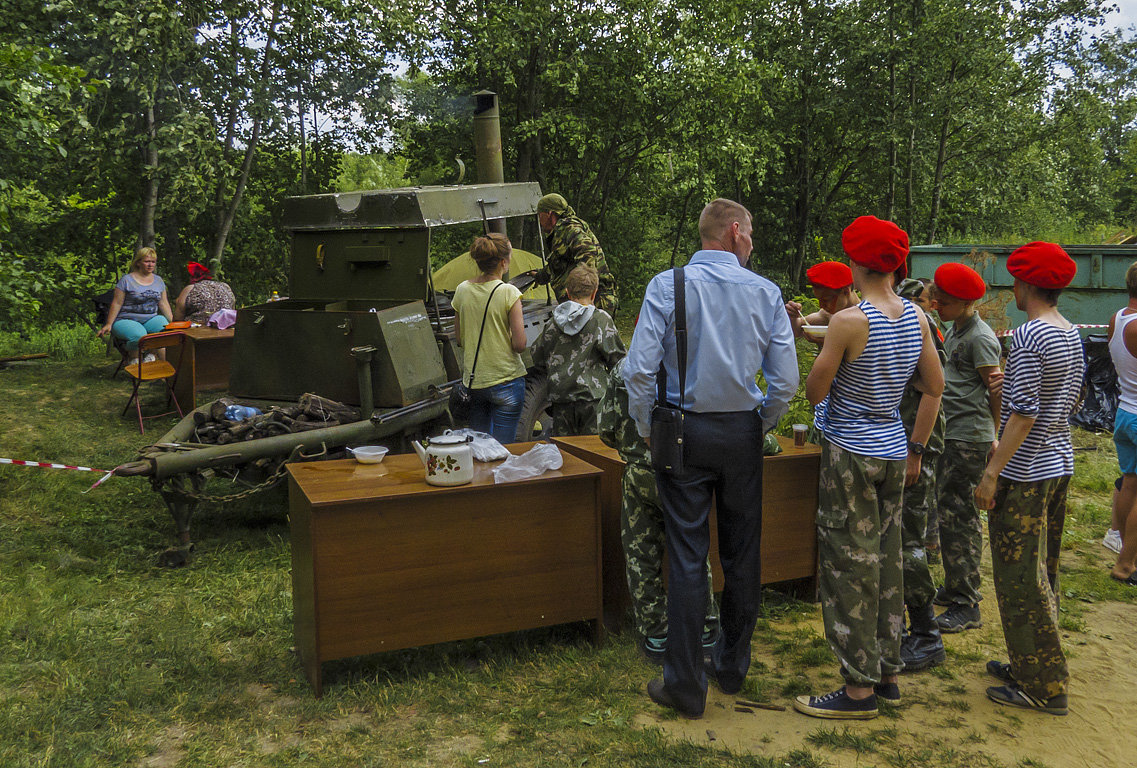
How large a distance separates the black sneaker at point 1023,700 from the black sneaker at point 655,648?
1.39 meters

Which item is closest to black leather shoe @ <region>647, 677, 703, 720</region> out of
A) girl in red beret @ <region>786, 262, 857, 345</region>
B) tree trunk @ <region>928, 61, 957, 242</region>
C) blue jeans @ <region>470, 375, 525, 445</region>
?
girl in red beret @ <region>786, 262, 857, 345</region>

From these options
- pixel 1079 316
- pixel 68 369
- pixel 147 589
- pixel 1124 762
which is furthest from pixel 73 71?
pixel 1079 316

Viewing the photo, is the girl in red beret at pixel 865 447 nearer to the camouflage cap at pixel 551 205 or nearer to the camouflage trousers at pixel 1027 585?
the camouflage trousers at pixel 1027 585

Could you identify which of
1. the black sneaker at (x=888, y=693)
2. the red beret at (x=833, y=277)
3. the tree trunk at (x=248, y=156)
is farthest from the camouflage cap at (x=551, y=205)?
the tree trunk at (x=248, y=156)

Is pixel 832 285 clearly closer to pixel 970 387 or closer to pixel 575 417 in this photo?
pixel 970 387

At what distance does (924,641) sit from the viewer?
4.19 meters

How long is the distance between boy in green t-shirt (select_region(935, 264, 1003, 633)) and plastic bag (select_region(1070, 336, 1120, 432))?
600 cm

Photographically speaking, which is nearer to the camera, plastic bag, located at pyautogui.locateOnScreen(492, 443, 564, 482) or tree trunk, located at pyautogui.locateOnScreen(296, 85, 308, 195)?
plastic bag, located at pyautogui.locateOnScreen(492, 443, 564, 482)

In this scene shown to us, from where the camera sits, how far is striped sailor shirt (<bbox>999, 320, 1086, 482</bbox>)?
354 cm

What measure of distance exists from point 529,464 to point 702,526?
0.96m

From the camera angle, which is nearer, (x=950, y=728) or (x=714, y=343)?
(x=714, y=343)

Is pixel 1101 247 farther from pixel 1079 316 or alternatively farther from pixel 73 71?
pixel 73 71

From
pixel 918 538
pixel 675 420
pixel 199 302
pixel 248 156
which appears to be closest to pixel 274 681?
pixel 675 420

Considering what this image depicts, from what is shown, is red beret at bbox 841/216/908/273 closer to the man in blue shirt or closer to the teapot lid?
the man in blue shirt
